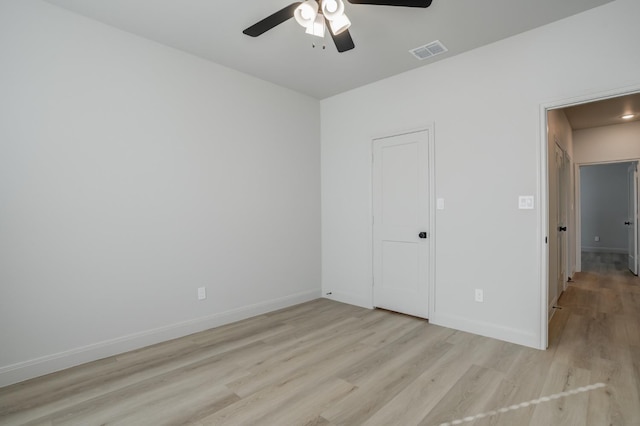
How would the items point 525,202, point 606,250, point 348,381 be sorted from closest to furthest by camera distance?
point 348,381 → point 525,202 → point 606,250

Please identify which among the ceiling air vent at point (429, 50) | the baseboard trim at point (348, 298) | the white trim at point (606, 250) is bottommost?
the baseboard trim at point (348, 298)

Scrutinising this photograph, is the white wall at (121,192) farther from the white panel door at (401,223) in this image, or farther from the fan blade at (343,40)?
the fan blade at (343,40)

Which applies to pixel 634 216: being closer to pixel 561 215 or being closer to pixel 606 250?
pixel 561 215

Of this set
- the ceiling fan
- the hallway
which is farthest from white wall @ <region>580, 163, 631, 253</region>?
the ceiling fan

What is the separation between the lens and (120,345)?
2.81 m

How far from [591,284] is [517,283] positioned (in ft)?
11.4

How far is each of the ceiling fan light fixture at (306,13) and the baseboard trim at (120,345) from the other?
2.96 m

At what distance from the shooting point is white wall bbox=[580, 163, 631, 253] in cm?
850

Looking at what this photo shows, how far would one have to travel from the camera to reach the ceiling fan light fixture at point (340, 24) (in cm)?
218

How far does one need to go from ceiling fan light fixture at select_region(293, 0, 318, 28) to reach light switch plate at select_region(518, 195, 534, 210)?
2.40 m

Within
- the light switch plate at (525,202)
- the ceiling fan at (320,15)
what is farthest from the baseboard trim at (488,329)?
the ceiling fan at (320,15)

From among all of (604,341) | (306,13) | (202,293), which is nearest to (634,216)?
(604,341)

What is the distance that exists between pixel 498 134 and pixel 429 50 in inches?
43.4

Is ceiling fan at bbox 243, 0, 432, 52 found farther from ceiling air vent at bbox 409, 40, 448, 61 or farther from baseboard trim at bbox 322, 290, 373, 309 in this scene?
baseboard trim at bbox 322, 290, 373, 309
